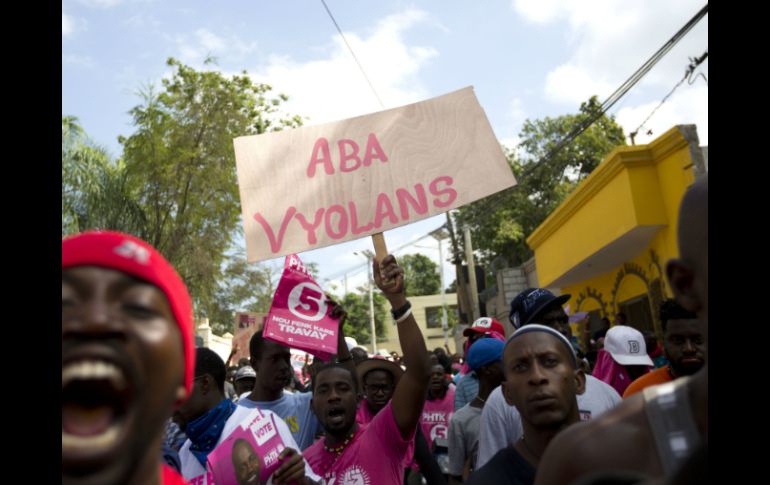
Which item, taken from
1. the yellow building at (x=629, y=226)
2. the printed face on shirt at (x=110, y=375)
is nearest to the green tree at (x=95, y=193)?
the yellow building at (x=629, y=226)

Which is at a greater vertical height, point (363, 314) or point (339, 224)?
point (363, 314)

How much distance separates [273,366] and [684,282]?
3575mm

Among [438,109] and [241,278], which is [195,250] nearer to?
[241,278]

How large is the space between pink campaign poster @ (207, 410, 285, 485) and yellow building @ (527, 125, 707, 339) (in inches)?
302

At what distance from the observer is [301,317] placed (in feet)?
14.9

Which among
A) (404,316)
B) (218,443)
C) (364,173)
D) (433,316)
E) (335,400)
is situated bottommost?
(218,443)

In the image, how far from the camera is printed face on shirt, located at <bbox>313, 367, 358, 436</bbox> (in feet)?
10.8

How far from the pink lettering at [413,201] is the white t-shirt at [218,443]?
102cm

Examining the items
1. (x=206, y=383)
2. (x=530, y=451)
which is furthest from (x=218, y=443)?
(x=530, y=451)

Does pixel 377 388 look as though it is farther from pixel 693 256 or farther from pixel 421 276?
pixel 421 276

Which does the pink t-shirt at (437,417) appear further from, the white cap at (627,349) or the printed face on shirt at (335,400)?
the printed face on shirt at (335,400)

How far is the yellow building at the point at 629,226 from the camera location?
10.9 m
